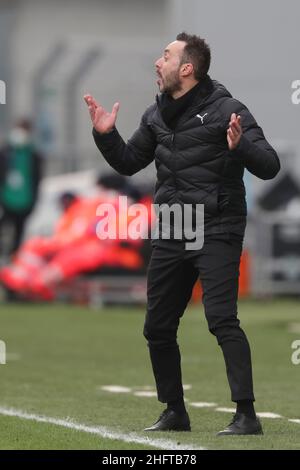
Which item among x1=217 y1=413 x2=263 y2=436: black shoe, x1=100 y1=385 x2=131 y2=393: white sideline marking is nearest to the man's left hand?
x1=217 y1=413 x2=263 y2=436: black shoe

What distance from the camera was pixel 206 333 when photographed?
58.2ft

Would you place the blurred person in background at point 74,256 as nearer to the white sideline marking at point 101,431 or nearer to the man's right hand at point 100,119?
the white sideline marking at point 101,431

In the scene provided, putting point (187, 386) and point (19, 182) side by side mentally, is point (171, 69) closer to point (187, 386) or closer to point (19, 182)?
point (187, 386)

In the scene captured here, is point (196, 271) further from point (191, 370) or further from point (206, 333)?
point (206, 333)

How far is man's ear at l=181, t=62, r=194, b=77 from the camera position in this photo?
892 centimetres

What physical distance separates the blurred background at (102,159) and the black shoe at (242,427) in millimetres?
13424

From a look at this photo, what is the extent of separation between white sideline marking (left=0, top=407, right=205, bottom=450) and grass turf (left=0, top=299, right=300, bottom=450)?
0.09 meters

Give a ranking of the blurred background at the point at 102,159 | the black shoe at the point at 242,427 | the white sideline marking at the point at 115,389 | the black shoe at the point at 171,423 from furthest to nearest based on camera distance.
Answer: the blurred background at the point at 102,159 < the white sideline marking at the point at 115,389 < the black shoe at the point at 171,423 < the black shoe at the point at 242,427

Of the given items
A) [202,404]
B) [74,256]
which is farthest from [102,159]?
[202,404]

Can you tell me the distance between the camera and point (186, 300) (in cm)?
910

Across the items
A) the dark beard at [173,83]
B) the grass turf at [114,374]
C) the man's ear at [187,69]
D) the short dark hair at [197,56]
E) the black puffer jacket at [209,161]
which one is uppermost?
the short dark hair at [197,56]

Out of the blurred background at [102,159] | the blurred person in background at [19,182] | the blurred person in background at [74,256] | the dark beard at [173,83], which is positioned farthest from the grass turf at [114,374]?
the blurred person in background at [19,182]

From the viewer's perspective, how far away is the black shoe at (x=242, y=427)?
8672 millimetres
